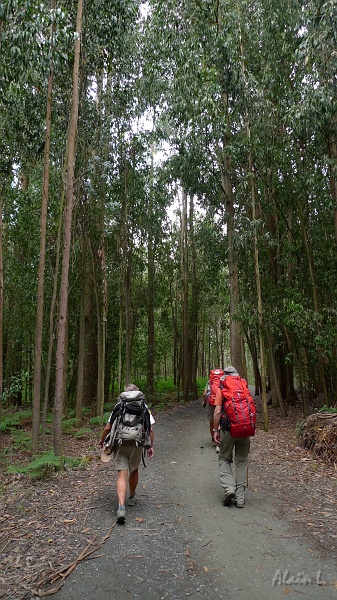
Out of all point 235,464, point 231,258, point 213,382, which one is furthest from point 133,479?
point 231,258

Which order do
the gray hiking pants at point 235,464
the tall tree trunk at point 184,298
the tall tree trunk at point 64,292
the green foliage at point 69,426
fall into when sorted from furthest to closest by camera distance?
the tall tree trunk at point 184,298 < the green foliage at point 69,426 < the tall tree trunk at point 64,292 < the gray hiking pants at point 235,464

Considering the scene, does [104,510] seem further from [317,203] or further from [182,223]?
[182,223]

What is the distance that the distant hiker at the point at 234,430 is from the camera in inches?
209

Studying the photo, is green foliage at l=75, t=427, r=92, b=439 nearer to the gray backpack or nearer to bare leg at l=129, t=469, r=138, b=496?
bare leg at l=129, t=469, r=138, b=496

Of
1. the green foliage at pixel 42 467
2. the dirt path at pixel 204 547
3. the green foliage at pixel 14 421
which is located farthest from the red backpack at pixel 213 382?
the green foliage at pixel 14 421

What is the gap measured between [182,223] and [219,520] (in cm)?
1752

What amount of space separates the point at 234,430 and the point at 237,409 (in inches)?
10.7

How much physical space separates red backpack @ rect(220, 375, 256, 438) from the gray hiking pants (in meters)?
0.22

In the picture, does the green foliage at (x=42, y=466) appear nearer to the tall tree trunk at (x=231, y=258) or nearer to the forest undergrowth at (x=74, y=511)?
the forest undergrowth at (x=74, y=511)

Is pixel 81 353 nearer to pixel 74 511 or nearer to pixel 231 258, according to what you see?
pixel 231 258

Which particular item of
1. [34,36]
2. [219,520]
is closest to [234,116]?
[34,36]

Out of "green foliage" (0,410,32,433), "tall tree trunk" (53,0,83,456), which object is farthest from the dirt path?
"green foliage" (0,410,32,433)

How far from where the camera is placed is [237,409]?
537 cm

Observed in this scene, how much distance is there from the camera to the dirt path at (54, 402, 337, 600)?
134 inches
